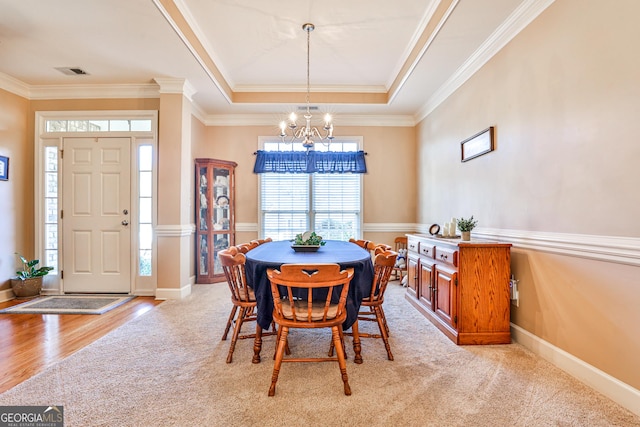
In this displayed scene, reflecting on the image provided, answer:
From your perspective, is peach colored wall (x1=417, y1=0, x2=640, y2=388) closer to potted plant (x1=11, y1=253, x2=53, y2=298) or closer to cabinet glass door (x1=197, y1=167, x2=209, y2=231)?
cabinet glass door (x1=197, y1=167, x2=209, y2=231)

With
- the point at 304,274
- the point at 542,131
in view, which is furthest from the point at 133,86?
the point at 542,131

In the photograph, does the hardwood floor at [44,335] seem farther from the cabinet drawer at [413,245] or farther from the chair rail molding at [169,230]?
the cabinet drawer at [413,245]

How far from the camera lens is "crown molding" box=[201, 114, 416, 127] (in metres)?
5.35

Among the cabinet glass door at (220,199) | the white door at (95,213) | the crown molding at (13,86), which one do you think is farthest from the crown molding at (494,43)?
the crown molding at (13,86)

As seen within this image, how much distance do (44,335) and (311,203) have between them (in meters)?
3.78

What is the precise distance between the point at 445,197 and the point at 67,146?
5270mm

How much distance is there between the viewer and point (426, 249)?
3.35 m

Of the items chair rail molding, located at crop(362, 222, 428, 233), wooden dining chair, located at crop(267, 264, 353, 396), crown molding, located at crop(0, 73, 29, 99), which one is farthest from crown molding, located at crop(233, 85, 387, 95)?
wooden dining chair, located at crop(267, 264, 353, 396)

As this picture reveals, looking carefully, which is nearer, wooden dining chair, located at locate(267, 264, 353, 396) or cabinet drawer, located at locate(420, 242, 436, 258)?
wooden dining chair, located at locate(267, 264, 353, 396)

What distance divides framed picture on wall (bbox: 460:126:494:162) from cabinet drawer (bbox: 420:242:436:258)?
3.62ft

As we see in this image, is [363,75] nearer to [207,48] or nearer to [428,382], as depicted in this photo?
[207,48]

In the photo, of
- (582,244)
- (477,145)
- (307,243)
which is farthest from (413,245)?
(582,244)

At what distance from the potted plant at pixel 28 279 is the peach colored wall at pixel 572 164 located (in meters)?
5.59

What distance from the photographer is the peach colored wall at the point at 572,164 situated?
178cm
